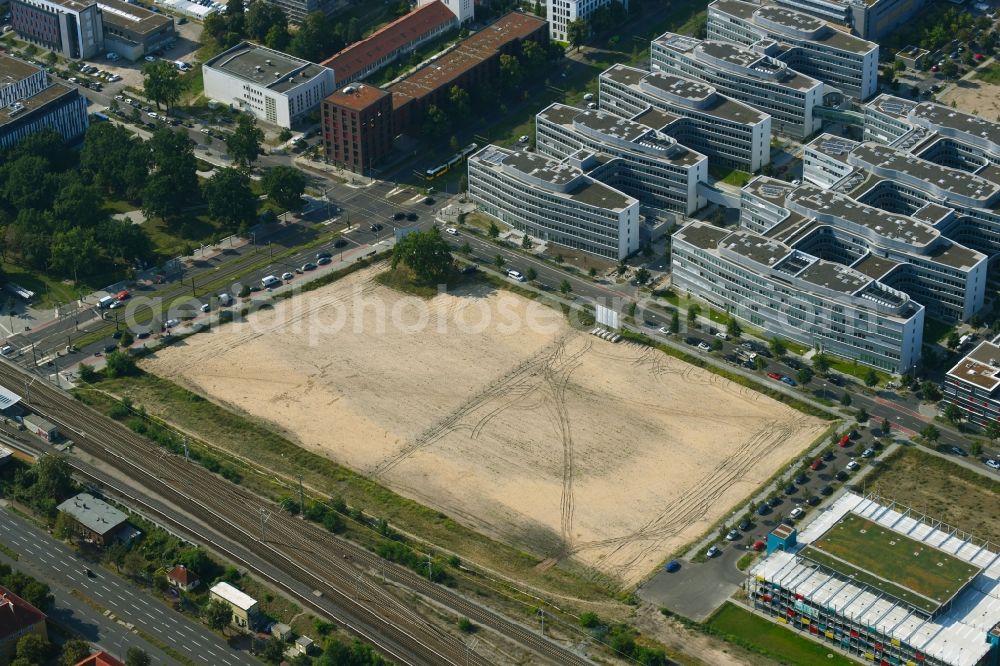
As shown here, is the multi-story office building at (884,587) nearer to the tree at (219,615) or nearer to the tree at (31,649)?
the tree at (219,615)

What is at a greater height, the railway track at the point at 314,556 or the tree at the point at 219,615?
the tree at the point at 219,615

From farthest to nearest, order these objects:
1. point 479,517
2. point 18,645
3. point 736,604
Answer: point 479,517
point 736,604
point 18,645

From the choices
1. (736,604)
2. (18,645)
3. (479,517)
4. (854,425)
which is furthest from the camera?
(854,425)

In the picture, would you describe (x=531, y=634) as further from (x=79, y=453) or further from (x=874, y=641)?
(x=79, y=453)

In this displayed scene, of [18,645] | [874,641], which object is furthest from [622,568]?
[18,645]

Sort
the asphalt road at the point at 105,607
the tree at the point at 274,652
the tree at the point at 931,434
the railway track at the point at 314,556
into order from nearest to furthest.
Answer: the tree at the point at 274,652 < the asphalt road at the point at 105,607 < the railway track at the point at 314,556 < the tree at the point at 931,434

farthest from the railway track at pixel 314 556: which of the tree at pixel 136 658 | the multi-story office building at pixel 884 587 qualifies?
the multi-story office building at pixel 884 587
